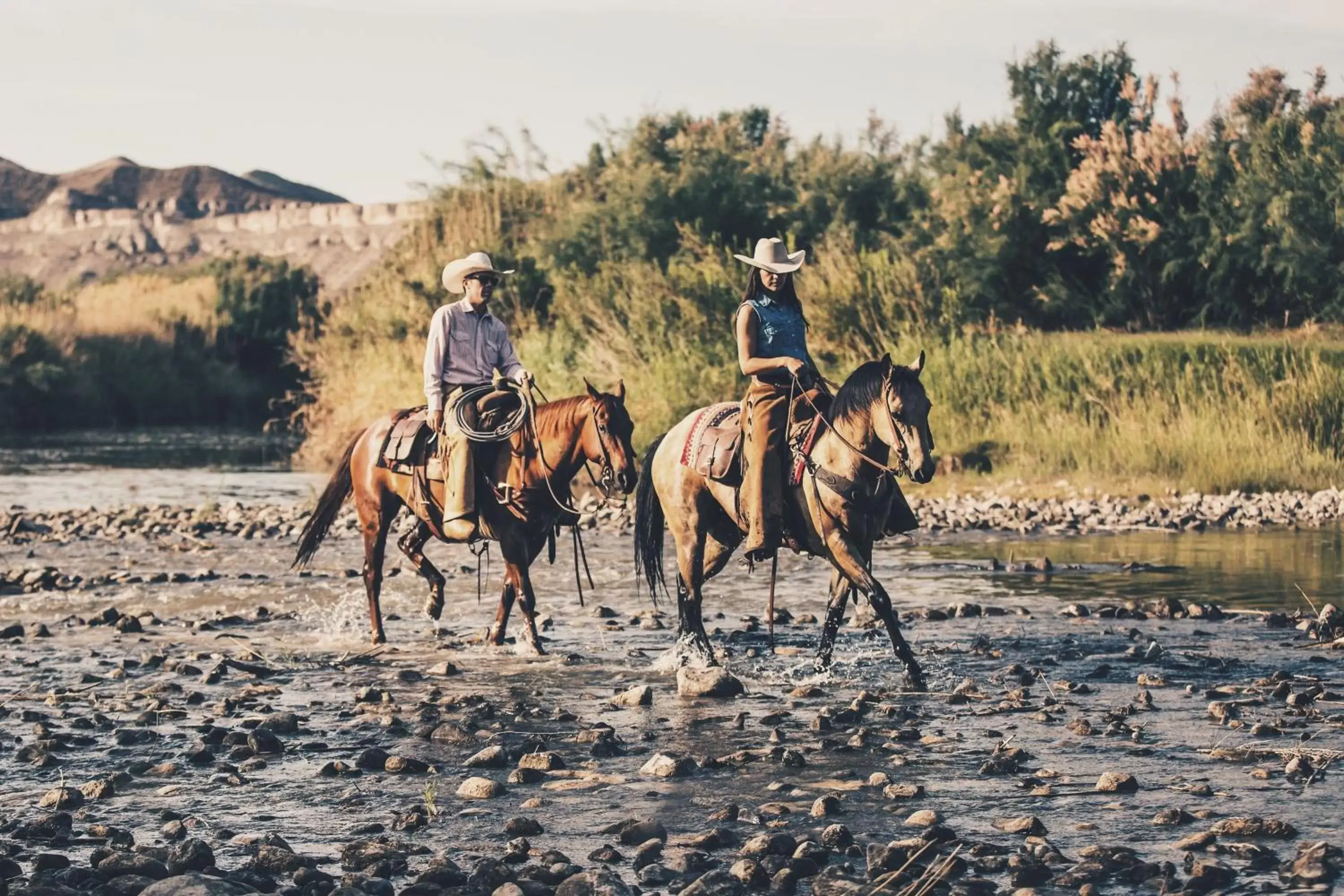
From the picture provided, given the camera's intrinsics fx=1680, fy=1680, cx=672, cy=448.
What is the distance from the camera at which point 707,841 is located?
22.9ft

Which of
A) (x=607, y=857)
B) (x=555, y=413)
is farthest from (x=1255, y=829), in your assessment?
(x=555, y=413)

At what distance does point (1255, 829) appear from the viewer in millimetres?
6895

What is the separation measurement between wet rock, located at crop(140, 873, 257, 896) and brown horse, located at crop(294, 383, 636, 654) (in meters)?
5.88

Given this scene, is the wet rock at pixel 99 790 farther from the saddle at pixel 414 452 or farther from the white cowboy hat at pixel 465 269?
the white cowboy hat at pixel 465 269

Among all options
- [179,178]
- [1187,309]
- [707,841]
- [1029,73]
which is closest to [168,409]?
[1029,73]

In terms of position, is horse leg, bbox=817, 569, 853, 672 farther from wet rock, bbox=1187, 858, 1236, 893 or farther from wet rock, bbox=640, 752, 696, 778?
wet rock, bbox=1187, 858, 1236, 893

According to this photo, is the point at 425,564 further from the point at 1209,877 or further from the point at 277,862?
the point at 1209,877

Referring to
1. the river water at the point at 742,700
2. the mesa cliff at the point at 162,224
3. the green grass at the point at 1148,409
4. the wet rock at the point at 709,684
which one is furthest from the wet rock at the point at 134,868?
the mesa cliff at the point at 162,224

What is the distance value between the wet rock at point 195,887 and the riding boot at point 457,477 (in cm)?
661

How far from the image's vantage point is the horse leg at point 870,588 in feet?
34.5

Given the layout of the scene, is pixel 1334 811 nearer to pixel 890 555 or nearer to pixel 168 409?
pixel 890 555

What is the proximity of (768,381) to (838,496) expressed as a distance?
1024mm

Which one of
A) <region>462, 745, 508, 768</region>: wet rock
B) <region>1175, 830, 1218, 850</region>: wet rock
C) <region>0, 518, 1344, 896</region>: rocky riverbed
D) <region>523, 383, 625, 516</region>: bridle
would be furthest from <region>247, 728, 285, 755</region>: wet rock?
<region>1175, 830, 1218, 850</region>: wet rock

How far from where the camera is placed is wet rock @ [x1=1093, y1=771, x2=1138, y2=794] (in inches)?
305
